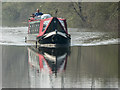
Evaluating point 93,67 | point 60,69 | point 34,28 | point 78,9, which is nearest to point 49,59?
point 60,69

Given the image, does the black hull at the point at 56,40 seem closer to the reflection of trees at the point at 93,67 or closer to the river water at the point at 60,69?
the river water at the point at 60,69

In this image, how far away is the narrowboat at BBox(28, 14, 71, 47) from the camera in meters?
43.1

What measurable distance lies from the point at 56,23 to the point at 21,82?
20986mm

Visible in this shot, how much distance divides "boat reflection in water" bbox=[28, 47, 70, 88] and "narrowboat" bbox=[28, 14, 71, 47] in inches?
37.5

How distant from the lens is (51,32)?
143ft

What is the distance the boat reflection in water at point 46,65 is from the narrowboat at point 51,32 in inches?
37.5

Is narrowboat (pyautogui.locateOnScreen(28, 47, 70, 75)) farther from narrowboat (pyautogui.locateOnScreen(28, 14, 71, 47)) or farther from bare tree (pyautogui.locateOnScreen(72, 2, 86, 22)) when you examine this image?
bare tree (pyautogui.locateOnScreen(72, 2, 86, 22))

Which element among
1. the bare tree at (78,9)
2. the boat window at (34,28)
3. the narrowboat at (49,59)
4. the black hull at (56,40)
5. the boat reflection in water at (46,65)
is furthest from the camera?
the bare tree at (78,9)

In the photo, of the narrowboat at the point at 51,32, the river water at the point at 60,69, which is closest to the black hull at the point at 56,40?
the narrowboat at the point at 51,32

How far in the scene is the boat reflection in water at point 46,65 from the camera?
2473 cm

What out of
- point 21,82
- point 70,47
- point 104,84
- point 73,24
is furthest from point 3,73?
point 73,24

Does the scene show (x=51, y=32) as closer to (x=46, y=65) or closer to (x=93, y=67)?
(x=46, y=65)

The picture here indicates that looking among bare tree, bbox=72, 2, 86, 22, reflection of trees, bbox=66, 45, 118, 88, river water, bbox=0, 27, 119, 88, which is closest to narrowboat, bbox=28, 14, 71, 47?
river water, bbox=0, 27, 119, 88

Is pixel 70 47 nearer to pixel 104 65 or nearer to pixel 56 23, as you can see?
pixel 56 23
